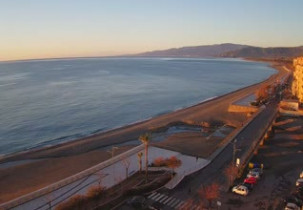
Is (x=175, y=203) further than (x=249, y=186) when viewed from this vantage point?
No

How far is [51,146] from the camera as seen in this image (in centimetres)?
4534

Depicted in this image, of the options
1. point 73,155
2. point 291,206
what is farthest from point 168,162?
point 73,155

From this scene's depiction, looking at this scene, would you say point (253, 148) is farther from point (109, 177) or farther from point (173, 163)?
point (109, 177)

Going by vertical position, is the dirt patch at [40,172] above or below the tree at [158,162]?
below

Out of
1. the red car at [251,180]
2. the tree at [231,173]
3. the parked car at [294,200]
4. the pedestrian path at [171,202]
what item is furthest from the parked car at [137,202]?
the parked car at [294,200]

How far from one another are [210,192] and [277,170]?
413 inches

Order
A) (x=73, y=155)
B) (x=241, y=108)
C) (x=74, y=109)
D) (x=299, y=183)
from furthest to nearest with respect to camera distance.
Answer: (x=74, y=109), (x=241, y=108), (x=73, y=155), (x=299, y=183)

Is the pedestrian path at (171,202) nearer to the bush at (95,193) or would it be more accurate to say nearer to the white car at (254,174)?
the bush at (95,193)

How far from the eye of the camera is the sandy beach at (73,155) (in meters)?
33.2

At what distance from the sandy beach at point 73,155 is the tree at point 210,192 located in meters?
8.48

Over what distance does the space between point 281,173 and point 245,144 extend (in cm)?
697

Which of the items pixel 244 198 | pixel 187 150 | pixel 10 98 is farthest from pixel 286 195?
pixel 10 98

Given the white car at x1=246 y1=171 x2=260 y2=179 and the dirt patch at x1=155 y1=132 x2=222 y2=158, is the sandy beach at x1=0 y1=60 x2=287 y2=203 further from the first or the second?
the white car at x1=246 y1=171 x2=260 y2=179

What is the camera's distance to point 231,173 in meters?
28.5
